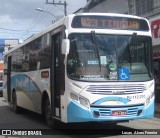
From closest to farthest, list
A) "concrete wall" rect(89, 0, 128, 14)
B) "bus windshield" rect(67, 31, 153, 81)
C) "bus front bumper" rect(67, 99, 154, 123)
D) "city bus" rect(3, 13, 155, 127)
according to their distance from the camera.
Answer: "bus front bumper" rect(67, 99, 154, 123)
"city bus" rect(3, 13, 155, 127)
"bus windshield" rect(67, 31, 153, 81)
"concrete wall" rect(89, 0, 128, 14)

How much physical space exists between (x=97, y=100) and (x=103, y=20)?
2323mm

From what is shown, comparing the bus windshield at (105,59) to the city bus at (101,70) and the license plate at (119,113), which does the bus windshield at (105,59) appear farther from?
the license plate at (119,113)

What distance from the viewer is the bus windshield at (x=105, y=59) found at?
10.7 m

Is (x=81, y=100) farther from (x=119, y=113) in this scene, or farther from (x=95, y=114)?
(x=119, y=113)

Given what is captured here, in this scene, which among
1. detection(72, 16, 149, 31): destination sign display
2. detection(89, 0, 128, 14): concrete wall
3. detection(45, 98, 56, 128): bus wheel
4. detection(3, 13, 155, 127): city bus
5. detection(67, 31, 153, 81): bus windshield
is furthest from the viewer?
detection(89, 0, 128, 14): concrete wall

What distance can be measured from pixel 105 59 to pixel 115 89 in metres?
0.84

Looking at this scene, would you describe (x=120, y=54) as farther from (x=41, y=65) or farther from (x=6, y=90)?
(x=6, y=90)

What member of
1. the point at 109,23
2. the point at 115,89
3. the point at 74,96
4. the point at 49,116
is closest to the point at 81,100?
the point at 74,96

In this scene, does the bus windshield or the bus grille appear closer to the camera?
the bus grille

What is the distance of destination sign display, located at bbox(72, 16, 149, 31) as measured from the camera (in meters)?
11.2

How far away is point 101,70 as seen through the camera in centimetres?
1077

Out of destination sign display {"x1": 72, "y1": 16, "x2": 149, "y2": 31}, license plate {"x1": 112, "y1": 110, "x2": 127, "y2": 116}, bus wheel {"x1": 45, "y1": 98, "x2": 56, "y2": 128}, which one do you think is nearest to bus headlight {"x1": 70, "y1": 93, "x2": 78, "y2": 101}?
license plate {"x1": 112, "y1": 110, "x2": 127, "y2": 116}

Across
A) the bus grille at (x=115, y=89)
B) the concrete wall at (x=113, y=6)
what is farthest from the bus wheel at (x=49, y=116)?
the concrete wall at (x=113, y=6)

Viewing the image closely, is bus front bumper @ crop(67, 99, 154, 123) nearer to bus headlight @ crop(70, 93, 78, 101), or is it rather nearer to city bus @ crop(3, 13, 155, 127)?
city bus @ crop(3, 13, 155, 127)
